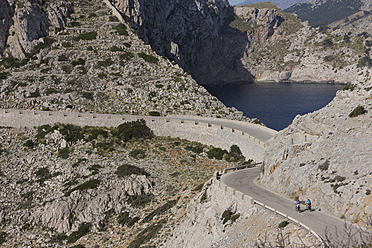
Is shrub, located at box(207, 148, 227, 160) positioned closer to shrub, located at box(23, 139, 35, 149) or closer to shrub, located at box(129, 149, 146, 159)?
shrub, located at box(129, 149, 146, 159)

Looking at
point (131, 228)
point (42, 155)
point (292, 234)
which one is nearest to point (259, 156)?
point (131, 228)

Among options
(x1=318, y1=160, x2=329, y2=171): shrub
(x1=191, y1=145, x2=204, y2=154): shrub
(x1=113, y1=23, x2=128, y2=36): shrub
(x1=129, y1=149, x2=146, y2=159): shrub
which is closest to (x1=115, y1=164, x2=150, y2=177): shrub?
(x1=129, y1=149, x2=146, y2=159): shrub

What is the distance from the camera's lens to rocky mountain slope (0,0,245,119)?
75775mm

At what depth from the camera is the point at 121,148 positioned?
6094cm

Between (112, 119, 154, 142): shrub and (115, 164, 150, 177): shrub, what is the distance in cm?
1041

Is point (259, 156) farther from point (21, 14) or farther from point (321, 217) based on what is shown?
point (21, 14)

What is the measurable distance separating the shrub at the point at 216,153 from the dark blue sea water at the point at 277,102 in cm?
5817

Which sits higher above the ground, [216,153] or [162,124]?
[162,124]

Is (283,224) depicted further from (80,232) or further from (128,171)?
(128,171)

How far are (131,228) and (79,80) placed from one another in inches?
2044

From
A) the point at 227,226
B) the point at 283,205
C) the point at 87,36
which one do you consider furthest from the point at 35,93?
the point at 283,205

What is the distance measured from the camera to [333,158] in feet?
91.7

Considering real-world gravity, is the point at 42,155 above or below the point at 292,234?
below

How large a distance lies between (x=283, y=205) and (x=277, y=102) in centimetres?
13470
